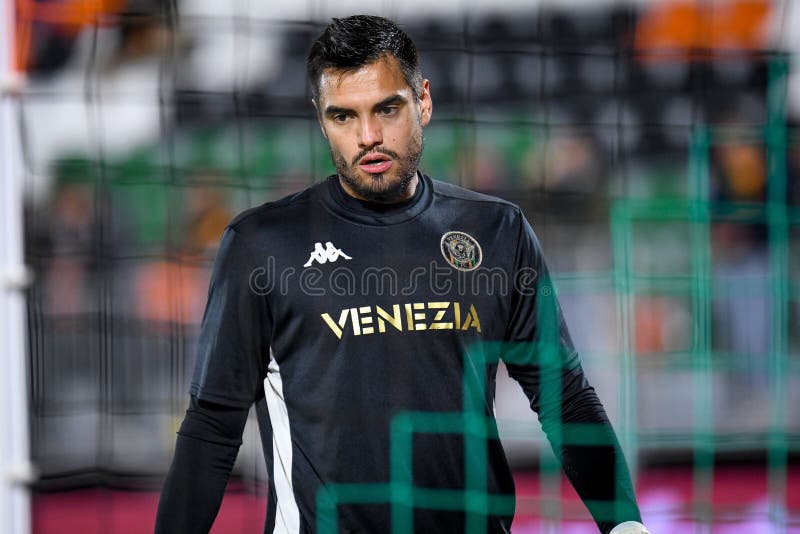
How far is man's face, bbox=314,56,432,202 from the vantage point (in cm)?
146

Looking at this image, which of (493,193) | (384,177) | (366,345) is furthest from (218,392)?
(493,193)

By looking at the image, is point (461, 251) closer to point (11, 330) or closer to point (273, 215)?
point (273, 215)

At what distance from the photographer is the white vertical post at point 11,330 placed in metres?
1.67

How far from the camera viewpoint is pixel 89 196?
3219mm

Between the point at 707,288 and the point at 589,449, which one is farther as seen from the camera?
the point at 707,288

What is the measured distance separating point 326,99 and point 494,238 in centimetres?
35

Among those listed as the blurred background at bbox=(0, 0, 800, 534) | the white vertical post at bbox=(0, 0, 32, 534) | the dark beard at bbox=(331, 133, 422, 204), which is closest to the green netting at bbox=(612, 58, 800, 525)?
the blurred background at bbox=(0, 0, 800, 534)

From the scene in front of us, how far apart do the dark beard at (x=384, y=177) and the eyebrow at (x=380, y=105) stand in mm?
60

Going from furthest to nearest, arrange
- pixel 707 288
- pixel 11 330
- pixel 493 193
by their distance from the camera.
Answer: pixel 493 193
pixel 707 288
pixel 11 330

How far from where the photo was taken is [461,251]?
4.95 feet

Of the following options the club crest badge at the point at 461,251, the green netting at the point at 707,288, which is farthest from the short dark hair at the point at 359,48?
the green netting at the point at 707,288

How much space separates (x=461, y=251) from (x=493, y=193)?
172 centimetres

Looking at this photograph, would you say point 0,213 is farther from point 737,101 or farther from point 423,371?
point 737,101

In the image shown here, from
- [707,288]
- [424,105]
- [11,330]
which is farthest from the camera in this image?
[707,288]
